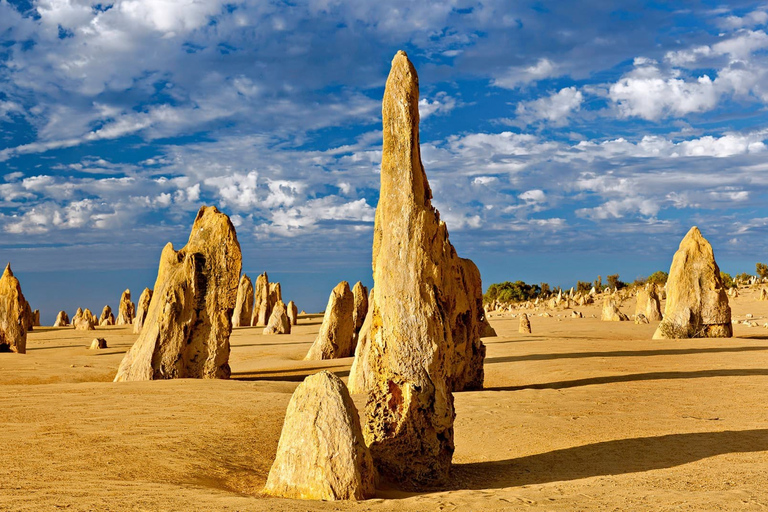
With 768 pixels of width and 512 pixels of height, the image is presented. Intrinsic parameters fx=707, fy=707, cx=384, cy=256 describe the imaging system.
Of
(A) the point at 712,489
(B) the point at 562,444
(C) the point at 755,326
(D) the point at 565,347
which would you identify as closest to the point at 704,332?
(D) the point at 565,347

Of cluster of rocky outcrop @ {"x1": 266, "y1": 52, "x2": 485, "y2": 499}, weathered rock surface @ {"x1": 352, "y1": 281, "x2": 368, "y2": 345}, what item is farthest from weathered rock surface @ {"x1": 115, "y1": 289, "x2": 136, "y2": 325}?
cluster of rocky outcrop @ {"x1": 266, "y1": 52, "x2": 485, "y2": 499}

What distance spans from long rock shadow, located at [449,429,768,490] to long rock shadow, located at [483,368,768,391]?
178 inches

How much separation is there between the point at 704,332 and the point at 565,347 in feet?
19.4

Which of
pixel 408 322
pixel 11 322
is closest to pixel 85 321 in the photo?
pixel 11 322

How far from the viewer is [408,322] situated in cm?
789

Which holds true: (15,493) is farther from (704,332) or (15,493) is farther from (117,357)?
(704,332)

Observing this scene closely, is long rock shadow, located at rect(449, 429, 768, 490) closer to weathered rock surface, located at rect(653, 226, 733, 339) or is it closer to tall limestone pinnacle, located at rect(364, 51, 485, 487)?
tall limestone pinnacle, located at rect(364, 51, 485, 487)

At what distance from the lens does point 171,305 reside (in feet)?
47.0

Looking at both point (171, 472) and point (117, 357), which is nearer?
point (171, 472)

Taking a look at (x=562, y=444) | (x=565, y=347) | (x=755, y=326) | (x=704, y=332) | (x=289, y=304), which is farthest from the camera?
→ (x=289, y=304)

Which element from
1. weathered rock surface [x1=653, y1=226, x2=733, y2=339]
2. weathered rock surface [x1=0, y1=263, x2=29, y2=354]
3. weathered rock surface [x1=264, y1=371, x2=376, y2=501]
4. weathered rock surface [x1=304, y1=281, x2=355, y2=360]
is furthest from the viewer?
weathered rock surface [x1=653, y1=226, x2=733, y2=339]

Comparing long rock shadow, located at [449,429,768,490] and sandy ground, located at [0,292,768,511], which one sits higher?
sandy ground, located at [0,292,768,511]

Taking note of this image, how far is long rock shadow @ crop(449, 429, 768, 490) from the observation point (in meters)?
7.50

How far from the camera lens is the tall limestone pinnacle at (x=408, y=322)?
7.53 metres
